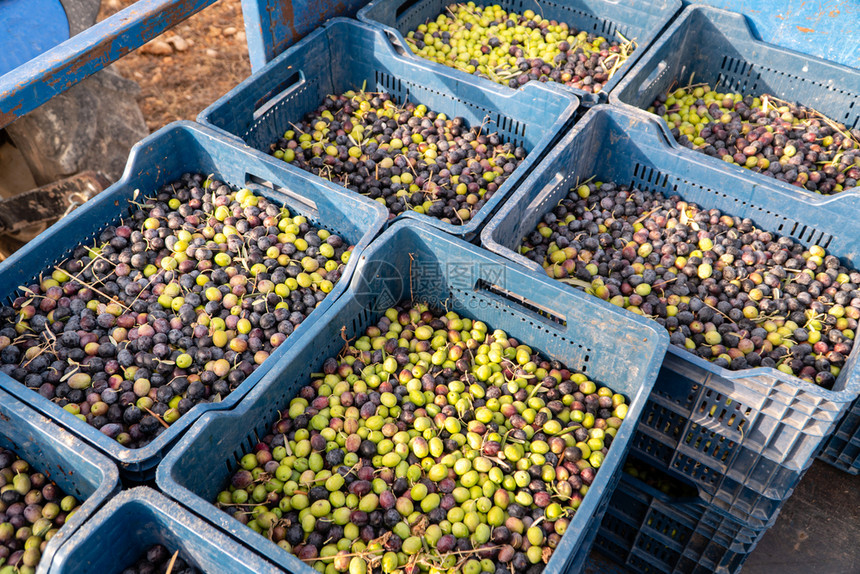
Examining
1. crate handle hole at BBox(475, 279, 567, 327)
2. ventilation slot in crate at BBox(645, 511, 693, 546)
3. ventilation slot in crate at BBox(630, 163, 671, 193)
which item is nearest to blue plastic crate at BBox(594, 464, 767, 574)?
ventilation slot in crate at BBox(645, 511, 693, 546)

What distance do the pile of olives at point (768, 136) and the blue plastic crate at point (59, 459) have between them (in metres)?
3.15

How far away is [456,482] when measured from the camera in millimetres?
2311

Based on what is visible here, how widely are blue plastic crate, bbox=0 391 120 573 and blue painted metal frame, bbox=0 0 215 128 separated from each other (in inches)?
43.6

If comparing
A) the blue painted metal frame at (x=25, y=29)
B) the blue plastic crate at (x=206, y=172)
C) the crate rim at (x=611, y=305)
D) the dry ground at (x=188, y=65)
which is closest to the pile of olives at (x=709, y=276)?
the crate rim at (x=611, y=305)

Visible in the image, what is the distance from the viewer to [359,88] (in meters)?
3.94

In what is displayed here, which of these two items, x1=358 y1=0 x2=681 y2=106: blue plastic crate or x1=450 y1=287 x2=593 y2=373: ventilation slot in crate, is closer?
x1=450 y1=287 x2=593 y2=373: ventilation slot in crate

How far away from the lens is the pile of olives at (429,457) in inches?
84.1

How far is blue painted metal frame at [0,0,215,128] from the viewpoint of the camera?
2.46 meters

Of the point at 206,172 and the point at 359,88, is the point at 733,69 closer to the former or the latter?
the point at 359,88

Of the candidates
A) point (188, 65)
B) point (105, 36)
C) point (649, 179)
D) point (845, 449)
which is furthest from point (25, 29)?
point (845, 449)

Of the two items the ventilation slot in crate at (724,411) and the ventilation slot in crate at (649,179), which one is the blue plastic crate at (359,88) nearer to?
the ventilation slot in crate at (649,179)

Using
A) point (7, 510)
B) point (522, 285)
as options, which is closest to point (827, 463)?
point (522, 285)

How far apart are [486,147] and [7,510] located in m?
2.60

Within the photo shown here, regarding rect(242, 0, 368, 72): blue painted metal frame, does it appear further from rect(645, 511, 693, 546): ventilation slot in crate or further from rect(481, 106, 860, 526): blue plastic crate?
rect(645, 511, 693, 546): ventilation slot in crate
